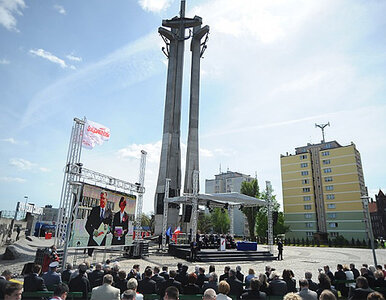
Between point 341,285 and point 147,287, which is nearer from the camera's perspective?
point 147,287

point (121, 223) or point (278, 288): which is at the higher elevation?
point (121, 223)

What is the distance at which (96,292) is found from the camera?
414cm

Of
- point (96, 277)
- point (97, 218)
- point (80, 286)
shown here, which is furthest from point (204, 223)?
point (80, 286)

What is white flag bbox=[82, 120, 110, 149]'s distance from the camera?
12711mm

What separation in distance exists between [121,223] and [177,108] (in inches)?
1098

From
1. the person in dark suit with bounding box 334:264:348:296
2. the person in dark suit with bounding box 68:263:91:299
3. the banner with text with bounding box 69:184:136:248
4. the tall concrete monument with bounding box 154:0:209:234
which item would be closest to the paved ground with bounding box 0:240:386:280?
the banner with text with bounding box 69:184:136:248

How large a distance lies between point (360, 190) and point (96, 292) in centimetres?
5284

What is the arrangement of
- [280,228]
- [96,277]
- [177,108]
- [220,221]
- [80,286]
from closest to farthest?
1. [80,286]
2. [96,277]
3. [177,108]
4. [280,228]
5. [220,221]

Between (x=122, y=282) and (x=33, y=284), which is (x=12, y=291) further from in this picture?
(x=122, y=282)

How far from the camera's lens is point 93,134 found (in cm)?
1302

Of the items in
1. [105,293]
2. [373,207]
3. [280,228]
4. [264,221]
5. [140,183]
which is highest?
[373,207]

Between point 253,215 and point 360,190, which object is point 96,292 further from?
point 360,190

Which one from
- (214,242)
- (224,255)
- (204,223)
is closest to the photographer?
(224,255)

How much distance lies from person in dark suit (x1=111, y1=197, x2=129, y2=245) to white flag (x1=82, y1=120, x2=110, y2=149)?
4427 millimetres
